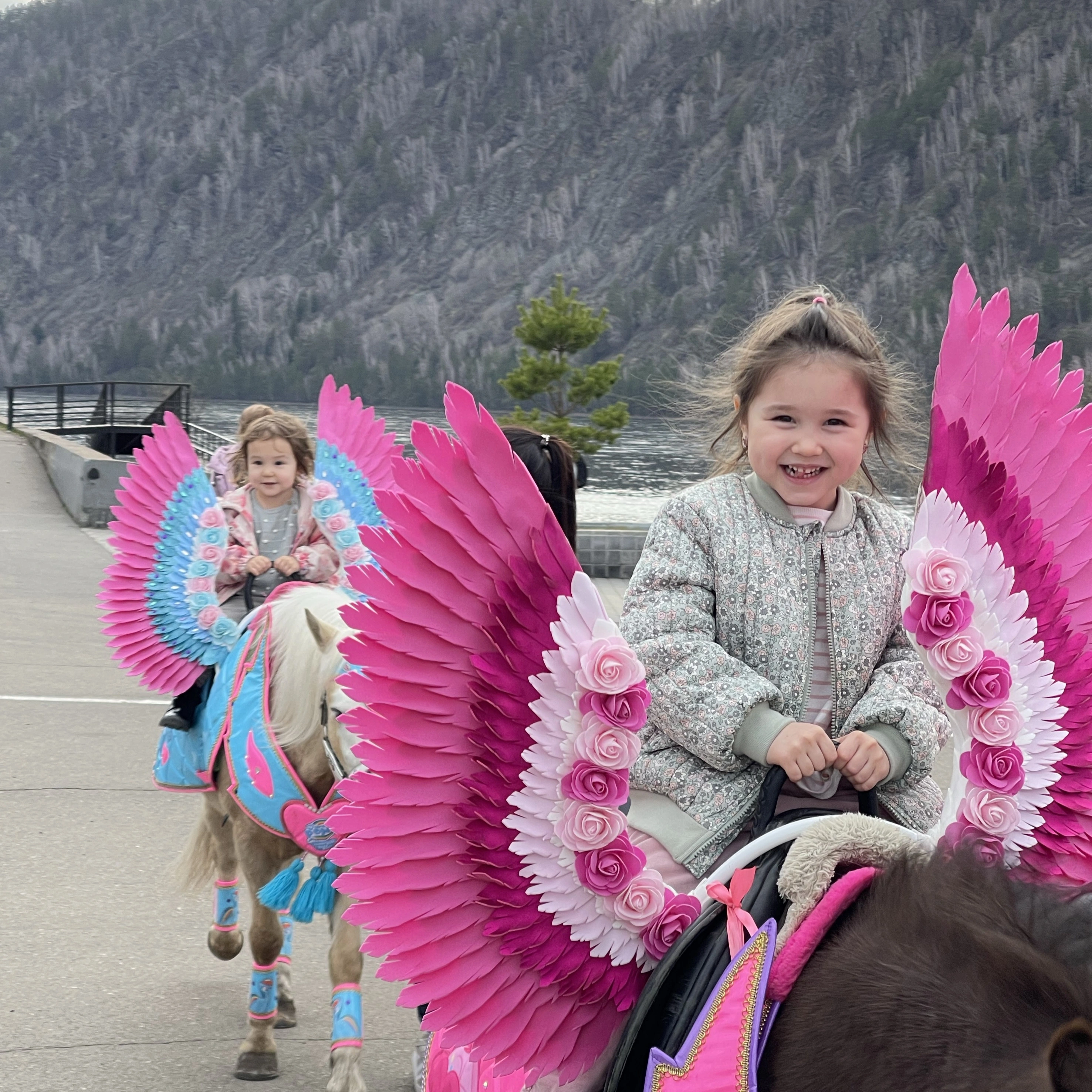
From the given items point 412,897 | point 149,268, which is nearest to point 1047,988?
point 412,897

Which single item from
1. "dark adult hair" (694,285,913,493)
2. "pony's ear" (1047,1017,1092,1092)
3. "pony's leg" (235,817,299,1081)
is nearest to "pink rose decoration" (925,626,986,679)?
"dark adult hair" (694,285,913,493)

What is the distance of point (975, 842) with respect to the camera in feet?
5.07

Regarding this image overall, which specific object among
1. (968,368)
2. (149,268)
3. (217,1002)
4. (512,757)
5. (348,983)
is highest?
(968,368)

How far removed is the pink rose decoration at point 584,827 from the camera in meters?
1.78

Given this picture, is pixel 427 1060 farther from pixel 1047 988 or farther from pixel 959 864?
pixel 1047 988

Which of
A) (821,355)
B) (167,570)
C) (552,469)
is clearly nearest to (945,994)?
(821,355)

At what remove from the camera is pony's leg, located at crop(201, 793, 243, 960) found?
4.40 metres

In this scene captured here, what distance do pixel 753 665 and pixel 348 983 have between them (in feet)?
6.43

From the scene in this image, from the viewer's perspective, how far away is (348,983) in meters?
3.55

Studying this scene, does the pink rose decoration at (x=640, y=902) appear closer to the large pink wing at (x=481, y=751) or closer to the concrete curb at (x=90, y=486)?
the large pink wing at (x=481, y=751)

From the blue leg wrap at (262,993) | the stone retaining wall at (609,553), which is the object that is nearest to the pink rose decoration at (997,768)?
the blue leg wrap at (262,993)

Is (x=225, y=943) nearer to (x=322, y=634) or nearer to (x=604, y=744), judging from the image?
(x=322, y=634)

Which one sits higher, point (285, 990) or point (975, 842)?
point (975, 842)

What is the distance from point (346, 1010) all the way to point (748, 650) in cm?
198
